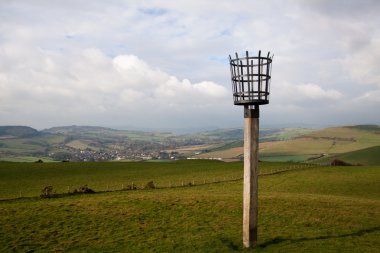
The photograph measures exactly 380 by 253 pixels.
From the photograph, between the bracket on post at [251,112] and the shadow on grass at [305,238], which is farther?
the shadow on grass at [305,238]

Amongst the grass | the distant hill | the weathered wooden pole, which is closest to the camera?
the weathered wooden pole

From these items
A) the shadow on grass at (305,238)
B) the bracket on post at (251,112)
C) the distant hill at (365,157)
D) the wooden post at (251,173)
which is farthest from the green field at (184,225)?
the distant hill at (365,157)

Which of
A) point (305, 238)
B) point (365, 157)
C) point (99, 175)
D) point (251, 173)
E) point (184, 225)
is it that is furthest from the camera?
point (365, 157)

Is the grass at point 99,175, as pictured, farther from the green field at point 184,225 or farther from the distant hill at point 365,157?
the distant hill at point 365,157

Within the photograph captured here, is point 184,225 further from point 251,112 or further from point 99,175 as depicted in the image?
point 99,175

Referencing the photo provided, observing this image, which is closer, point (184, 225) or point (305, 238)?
point (305, 238)

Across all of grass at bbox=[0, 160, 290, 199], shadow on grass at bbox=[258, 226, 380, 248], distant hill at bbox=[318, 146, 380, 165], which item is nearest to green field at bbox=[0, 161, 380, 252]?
shadow on grass at bbox=[258, 226, 380, 248]

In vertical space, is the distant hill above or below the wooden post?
below

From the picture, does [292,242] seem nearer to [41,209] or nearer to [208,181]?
[41,209]

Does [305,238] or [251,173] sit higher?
[251,173]

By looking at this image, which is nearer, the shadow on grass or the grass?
the shadow on grass

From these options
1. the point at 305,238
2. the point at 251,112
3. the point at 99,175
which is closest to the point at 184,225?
the point at 305,238

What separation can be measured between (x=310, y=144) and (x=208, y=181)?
15215 cm

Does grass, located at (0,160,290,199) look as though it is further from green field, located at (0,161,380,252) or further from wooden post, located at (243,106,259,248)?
wooden post, located at (243,106,259,248)
